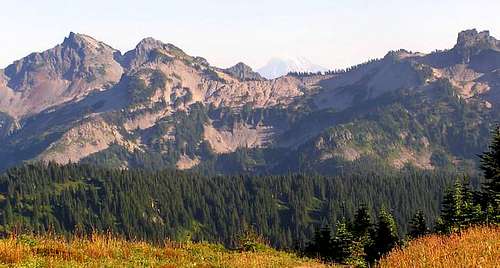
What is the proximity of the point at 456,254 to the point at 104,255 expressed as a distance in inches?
590

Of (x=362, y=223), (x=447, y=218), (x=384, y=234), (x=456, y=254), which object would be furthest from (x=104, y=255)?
(x=384, y=234)

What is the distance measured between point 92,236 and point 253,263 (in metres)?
8.29

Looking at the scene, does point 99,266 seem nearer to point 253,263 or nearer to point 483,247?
point 253,263

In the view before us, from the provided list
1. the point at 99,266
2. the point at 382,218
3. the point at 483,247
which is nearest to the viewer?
the point at 483,247

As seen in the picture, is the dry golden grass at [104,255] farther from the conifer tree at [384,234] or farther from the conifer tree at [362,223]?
the conifer tree at [384,234]

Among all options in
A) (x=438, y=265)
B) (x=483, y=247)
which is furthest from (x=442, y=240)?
(x=438, y=265)

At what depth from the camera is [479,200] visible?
6531 centimetres

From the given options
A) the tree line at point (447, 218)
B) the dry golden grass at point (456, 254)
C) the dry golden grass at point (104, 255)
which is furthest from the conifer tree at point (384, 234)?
the dry golden grass at point (456, 254)

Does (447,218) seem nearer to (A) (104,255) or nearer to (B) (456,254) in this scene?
(B) (456,254)

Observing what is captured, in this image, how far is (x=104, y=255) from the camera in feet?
78.0

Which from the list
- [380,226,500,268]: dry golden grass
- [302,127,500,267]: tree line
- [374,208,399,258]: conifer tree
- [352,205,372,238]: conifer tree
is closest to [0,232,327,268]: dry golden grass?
[380,226,500,268]: dry golden grass

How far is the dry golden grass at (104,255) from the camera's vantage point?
68.3ft

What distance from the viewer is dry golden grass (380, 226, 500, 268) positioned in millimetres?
16000

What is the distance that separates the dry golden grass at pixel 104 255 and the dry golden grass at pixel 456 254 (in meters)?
7.87
